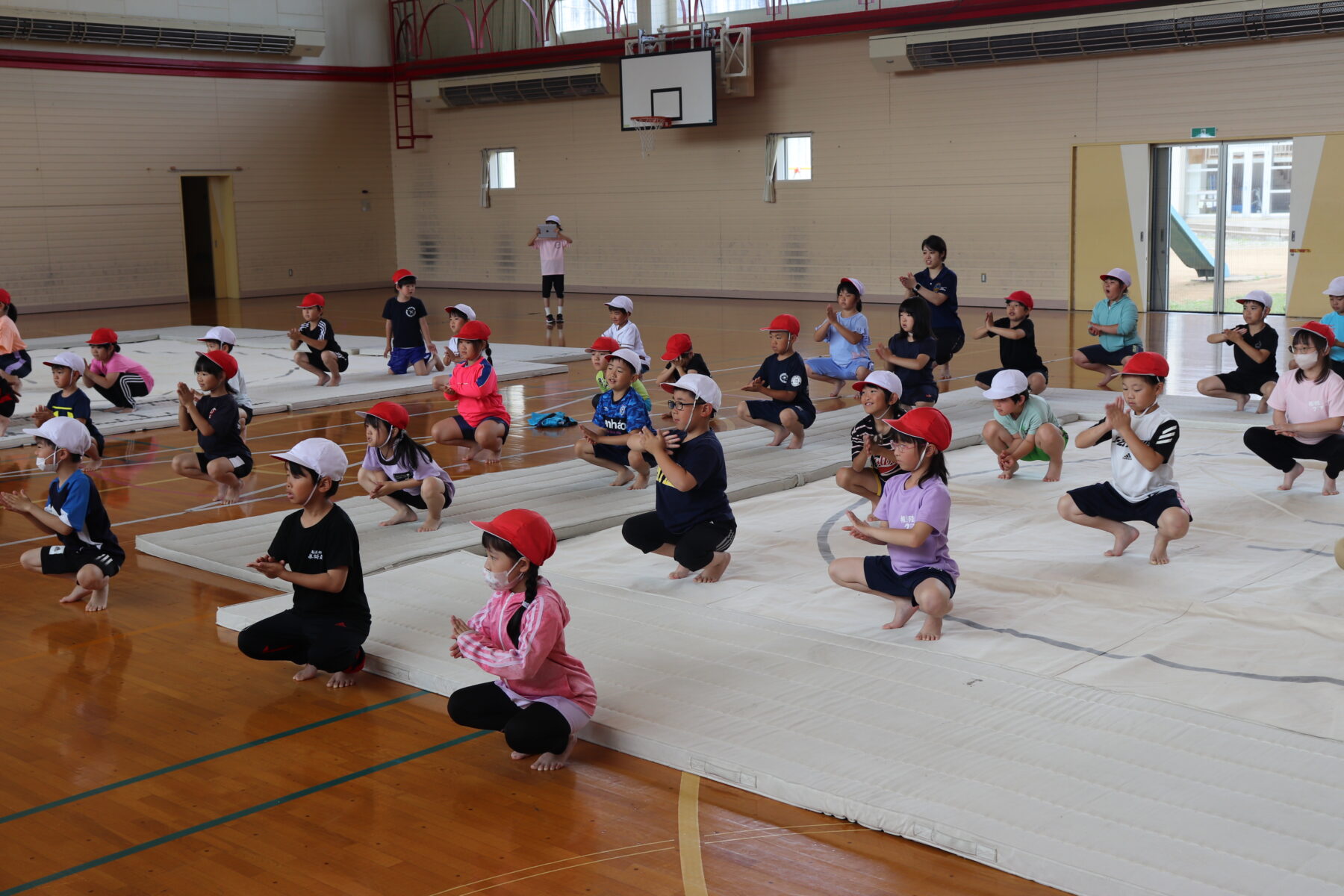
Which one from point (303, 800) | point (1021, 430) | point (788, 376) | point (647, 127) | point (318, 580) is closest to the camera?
point (303, 800)

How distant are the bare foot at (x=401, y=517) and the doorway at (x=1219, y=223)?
1413 cm

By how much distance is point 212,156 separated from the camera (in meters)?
23.9

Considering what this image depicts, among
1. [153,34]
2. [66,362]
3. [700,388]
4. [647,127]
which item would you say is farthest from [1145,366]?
[153,34]

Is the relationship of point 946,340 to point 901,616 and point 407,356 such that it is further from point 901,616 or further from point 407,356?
point 901,616

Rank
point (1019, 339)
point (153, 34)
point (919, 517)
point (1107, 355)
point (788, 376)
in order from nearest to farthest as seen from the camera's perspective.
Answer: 1. point (919, 517)
2. point (788, 376)
3. point (1019, 339)
4. point (1107, 355)
5. point (153, 34)

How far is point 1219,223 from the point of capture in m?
17.8

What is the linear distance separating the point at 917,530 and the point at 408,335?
936 cm

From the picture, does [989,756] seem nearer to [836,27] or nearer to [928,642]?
[928,642]

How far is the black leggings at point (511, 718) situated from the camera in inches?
166

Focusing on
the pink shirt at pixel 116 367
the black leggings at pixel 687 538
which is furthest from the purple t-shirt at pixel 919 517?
the pink shirt at pixel 116 367

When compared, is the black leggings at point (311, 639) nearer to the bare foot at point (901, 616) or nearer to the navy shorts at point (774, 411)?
the bare foot at point (901, 616)

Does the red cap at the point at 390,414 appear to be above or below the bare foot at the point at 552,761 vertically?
above

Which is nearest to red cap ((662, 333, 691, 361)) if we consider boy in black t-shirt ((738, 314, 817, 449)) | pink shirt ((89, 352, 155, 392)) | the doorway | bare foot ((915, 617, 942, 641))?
boy in black t-shirt ((738, 314, 817, 449))

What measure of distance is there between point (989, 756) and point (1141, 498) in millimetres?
2679
